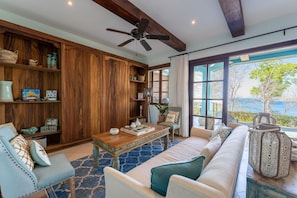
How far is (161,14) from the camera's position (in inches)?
98.2

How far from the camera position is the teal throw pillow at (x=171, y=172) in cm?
85

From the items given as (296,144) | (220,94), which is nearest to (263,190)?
(296,144)

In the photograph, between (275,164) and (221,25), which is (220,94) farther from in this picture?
(275,164)

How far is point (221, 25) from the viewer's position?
2.87m

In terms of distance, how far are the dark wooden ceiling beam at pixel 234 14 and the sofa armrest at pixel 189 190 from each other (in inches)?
96.4

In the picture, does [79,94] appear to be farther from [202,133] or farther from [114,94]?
[202,133]

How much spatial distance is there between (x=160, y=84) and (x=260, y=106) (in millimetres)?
A: 3934


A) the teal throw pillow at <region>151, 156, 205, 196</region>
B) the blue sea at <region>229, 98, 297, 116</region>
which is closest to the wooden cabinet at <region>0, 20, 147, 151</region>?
the teal throw pillow at <region>151, 156, 205, 196</region>

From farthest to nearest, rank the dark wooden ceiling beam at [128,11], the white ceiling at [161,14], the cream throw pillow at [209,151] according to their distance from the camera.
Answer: the white ceiling at [161,14] → the dark wooden ceiling beam at [128,11] → the cream throw pillow at [209,151]

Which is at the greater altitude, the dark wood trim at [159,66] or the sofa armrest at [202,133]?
the dark wood trim at [159,66]

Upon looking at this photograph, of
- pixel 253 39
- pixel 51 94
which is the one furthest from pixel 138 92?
pixel 253 39

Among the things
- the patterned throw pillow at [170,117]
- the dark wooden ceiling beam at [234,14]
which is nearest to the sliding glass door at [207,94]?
the patterned throw pillow at [170,117]

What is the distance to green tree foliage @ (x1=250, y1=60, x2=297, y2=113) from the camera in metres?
4.43

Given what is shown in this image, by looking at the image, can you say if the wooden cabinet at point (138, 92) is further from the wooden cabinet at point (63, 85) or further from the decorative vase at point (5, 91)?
the decorative vase at point (5, 91)
